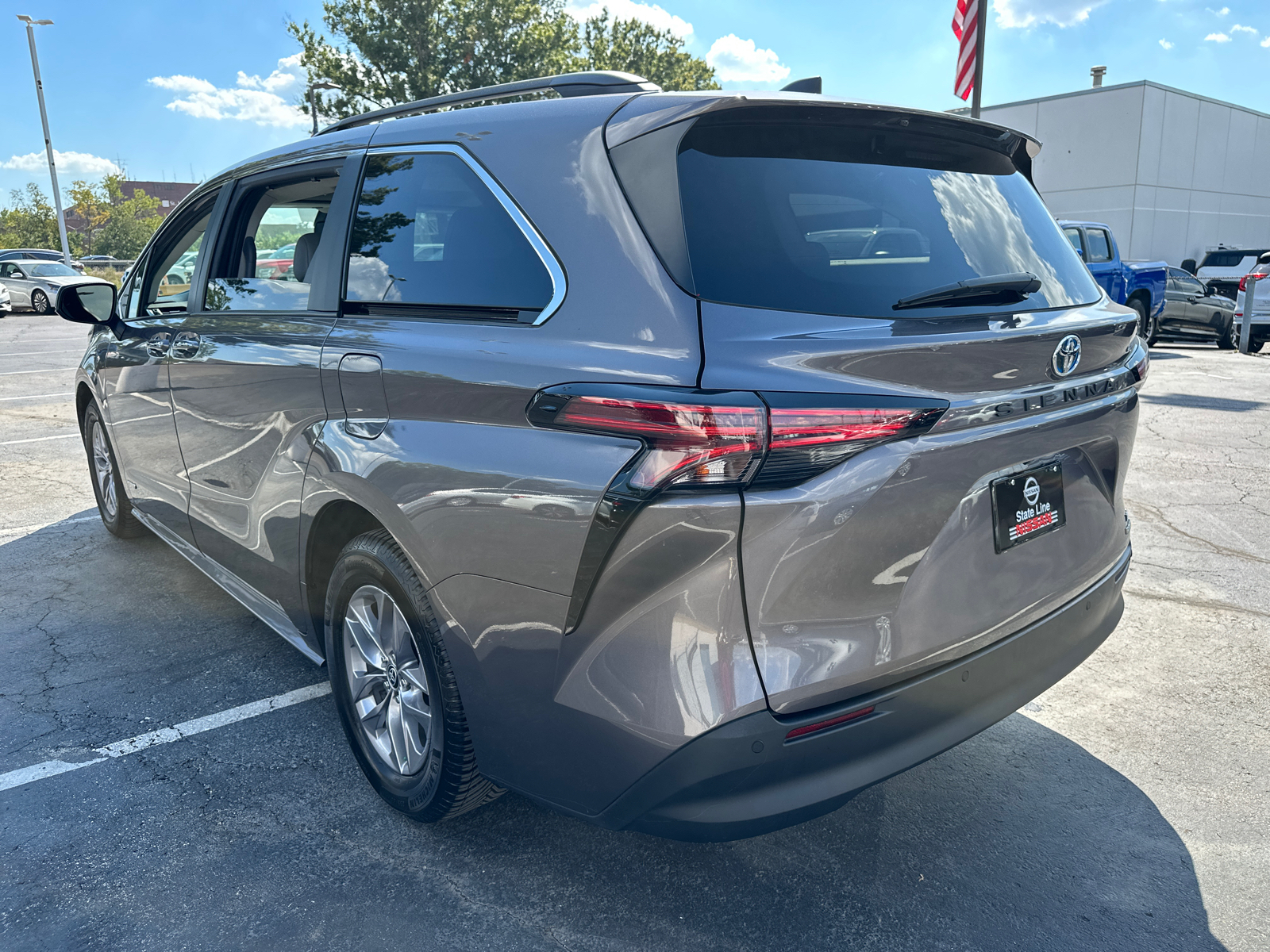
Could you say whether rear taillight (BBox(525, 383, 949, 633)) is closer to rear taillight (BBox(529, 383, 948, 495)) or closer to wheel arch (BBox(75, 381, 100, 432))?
rear taillight (BBox(529, 383, 948, 495))

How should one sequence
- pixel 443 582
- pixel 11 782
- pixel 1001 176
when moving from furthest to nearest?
pixel 11 782 → pixel 1001 176 → pixel 443 582

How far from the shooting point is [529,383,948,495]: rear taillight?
5.68 feet

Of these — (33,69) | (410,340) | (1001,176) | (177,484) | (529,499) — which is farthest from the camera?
(33,69)

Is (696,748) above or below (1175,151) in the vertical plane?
below

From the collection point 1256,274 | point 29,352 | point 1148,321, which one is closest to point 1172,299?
point 1148,321

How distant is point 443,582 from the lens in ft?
7.31

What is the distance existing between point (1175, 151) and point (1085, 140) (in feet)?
11.2

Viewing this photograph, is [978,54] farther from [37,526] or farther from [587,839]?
A: [587,839]

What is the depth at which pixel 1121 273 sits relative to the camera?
15.1 metres

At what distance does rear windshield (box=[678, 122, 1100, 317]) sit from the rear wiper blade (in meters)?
0.02

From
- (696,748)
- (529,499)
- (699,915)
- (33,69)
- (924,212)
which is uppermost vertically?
(33,69)

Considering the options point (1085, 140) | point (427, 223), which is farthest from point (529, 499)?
point (1085, 140)

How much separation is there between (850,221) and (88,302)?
13.2ft

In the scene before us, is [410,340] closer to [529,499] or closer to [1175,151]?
[529,499]
